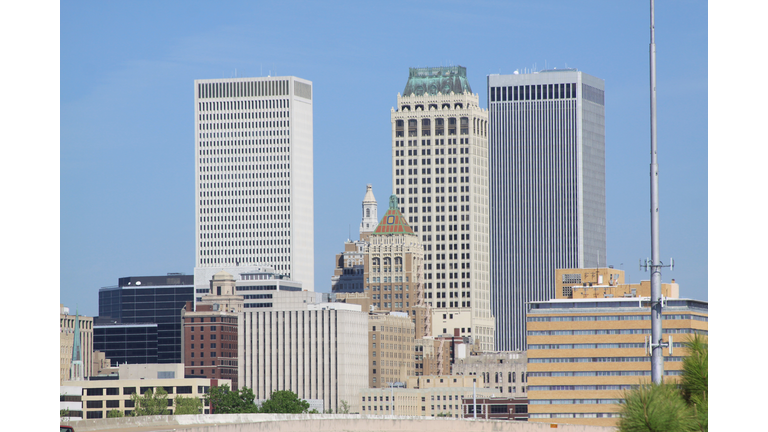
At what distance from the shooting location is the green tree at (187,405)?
158 meters

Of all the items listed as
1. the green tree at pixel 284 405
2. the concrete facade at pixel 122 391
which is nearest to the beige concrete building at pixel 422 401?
the concrete facade at pixel 122 391

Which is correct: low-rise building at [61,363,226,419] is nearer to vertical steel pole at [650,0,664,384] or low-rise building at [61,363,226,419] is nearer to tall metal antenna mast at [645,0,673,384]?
vertical steel pole at [650,0,664,384]

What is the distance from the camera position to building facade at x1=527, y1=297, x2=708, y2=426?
134 m

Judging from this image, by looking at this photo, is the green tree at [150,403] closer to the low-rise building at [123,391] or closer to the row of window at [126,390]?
the low-rise building at [123,391]

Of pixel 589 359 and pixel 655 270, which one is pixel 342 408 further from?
pixel 655 270

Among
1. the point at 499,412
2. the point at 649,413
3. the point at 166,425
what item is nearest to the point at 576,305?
the point at 499,412

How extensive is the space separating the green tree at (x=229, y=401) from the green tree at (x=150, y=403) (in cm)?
623

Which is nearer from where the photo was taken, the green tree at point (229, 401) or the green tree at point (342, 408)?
the green tree at point (229, 401)

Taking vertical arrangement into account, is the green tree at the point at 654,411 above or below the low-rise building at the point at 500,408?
above
